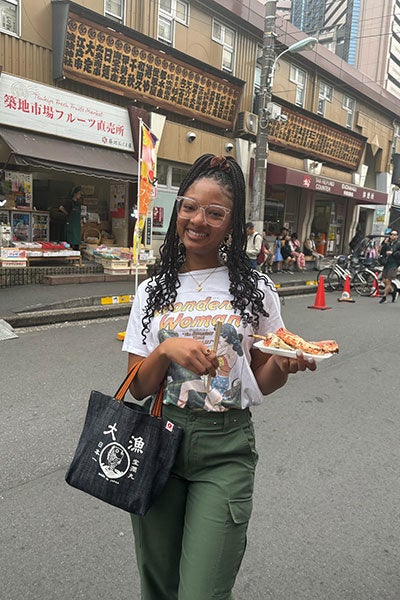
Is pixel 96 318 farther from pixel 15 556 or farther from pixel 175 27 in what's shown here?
pixel 175 27

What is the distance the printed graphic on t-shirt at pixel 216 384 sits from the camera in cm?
156

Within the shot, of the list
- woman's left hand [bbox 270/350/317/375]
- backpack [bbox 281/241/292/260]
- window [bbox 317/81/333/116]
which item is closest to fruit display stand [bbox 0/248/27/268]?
woman's left hand [bbox 270/350/317/375]

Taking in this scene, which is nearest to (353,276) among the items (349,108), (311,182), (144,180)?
(311,182)

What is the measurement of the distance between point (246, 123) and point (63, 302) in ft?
31.4

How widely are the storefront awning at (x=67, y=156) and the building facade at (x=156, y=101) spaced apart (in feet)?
0.10

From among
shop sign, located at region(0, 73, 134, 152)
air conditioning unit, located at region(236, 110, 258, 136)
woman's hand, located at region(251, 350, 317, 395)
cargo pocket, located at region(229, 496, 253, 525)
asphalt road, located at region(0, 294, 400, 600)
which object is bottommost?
asphalt road, located at region(0, 294, 400, 600)

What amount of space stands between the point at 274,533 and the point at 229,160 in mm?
2107

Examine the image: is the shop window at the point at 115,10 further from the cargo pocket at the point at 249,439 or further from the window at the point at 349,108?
the cargo pocket at the point at 249,439

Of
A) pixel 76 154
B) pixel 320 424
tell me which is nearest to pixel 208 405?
pixel 320 424

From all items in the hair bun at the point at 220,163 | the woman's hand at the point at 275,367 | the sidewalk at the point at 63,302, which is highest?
the hair bun at the point at 220,163

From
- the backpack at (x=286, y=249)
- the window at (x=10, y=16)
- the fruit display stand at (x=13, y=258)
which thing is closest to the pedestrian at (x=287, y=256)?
the backpack at (x=286, y=249)

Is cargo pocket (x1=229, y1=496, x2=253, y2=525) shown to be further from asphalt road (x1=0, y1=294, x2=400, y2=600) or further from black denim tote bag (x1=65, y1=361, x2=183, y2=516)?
asphalt road (x1=0, y1=294, x2=400, y2=600)

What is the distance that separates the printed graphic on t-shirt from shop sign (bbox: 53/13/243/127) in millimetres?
10656

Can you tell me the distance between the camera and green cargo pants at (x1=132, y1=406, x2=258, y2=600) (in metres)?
1.39
